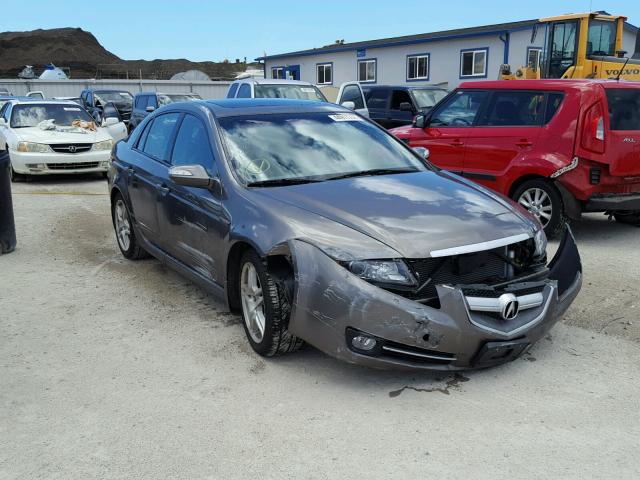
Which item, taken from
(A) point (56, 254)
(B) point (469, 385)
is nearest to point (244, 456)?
(B) point (469, 385)

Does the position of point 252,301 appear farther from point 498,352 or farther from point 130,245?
point 130,245

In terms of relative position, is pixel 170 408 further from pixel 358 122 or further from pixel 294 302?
pixel 358 122

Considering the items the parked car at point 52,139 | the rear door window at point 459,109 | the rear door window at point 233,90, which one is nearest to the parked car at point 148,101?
the rear door window at point 233,90

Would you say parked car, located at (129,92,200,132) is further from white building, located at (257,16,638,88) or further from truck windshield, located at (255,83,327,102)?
white building, located at (257,16,638,88)

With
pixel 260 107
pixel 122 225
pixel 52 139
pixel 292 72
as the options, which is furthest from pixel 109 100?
pixel 260 107

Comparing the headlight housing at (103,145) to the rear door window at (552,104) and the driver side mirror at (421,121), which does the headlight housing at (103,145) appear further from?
the rear door window at (552,104)

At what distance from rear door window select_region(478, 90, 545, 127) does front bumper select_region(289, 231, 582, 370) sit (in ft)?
14.2

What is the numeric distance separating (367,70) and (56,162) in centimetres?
2285

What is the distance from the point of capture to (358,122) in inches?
219

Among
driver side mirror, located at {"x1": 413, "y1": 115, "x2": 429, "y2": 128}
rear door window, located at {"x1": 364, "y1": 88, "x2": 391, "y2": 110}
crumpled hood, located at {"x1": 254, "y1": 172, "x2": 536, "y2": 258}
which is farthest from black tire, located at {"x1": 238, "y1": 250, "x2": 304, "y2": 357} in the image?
rear door window, located at {"x1": 364, "y1": 88, "x2": 391, "y2": 110}

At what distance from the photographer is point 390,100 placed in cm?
1644

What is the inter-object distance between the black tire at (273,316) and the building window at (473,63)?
81.3 feet

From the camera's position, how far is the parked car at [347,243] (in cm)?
364

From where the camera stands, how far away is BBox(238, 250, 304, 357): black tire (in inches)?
158
